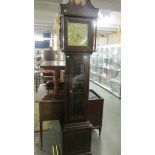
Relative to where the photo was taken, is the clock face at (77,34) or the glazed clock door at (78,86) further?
the glazed clock door at (78,86)

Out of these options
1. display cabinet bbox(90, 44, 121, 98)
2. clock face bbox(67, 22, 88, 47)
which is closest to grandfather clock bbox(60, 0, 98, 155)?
clock face bbox(67, 22, 88, 47)

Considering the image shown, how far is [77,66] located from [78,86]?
0.25 metres

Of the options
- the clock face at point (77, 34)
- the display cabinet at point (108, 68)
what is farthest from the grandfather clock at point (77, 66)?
the display cabinet at point (108, 68)

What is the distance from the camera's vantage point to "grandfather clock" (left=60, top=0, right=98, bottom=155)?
204cm

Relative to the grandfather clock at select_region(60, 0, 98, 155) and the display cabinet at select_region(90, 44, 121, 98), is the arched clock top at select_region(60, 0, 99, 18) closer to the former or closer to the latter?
the grandfather clock at select_region(60, 0, 98, 155)

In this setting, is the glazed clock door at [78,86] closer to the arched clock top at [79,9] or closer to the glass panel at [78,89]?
the glass panel at [78,89]

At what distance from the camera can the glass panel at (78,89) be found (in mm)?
2229

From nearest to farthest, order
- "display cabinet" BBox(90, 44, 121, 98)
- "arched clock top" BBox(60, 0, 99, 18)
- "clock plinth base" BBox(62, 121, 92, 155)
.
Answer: "arched clock top" BBox(60, 0, 99, 18) < "clock plinth base" BBox(62, 121, 92, 155) < "display cabinet" BBox(90, 44, 121, 98)

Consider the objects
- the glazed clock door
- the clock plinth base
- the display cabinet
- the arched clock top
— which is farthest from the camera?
the display cabinet

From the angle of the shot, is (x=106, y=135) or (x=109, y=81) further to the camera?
(x=109, y=81)
